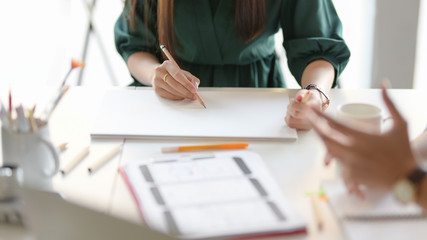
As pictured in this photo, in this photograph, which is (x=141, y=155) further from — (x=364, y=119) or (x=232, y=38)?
(x=232, y=38)

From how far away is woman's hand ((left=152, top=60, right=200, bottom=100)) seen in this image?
1421 millimetres

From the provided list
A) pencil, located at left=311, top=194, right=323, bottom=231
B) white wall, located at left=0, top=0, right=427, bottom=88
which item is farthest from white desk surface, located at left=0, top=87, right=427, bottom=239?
white wall, located at left=0, top=0, right=427, bottom=88

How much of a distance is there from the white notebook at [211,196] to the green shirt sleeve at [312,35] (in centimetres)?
59

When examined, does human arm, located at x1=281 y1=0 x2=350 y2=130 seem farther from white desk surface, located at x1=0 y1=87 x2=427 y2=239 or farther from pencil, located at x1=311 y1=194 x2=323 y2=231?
pencil, located at x1=311 y1=194 x2=323 y2=231

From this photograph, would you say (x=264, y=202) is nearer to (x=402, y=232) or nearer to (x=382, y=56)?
(x=402, y=232)

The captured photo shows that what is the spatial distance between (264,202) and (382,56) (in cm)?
199

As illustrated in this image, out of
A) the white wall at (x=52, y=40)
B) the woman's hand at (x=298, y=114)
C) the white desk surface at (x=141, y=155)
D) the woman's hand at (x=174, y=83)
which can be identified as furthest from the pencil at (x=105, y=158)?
the white wall at (x=52, y=40)

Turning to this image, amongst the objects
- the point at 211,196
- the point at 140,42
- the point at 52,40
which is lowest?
the point at 52,40

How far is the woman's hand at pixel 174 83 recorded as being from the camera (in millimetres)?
1421

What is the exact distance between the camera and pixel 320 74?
1.58m

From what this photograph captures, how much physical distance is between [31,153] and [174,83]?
1.59 ft

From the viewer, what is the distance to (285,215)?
96 cm

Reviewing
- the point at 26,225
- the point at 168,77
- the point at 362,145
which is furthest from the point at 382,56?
the point at 26,225

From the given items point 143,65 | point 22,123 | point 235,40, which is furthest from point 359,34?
point 22,123
